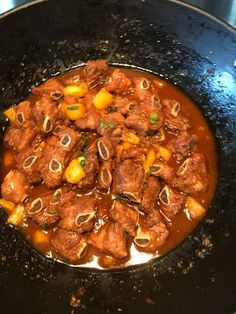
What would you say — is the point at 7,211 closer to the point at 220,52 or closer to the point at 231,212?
the point at 231,212

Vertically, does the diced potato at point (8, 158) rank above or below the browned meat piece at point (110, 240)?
above

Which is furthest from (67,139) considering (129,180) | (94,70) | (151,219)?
(151,219)

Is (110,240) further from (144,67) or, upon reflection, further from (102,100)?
(144,67)

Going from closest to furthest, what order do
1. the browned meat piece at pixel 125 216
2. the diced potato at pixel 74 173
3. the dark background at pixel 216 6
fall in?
the browned meat piece at pixel 125 216 < the diced potato at pixel 74 173 < the dark background at pixel 216 6

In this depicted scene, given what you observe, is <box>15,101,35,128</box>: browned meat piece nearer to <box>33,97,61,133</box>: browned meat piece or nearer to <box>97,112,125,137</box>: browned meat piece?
<box>33,97,61,133</box>: browned meat piece

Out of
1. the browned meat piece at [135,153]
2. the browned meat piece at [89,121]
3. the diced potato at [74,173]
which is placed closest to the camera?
the diced potato at [74,173]

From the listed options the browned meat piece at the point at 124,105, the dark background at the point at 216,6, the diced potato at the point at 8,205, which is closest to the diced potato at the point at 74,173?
the diced potato at the point at 8,205

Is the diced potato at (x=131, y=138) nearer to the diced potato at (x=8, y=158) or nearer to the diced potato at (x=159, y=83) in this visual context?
the diced potato at (x=159, y=83)

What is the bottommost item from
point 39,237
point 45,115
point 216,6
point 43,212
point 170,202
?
point 39,237
